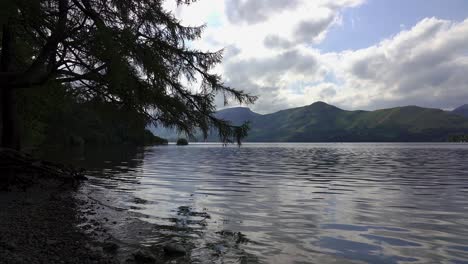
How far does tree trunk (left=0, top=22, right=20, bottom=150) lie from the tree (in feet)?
0.12

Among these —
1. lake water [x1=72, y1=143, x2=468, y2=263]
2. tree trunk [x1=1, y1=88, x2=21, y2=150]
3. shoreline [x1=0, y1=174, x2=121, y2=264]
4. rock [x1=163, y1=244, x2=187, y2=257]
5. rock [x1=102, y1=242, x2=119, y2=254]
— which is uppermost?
tree trunk [x1=1, y1=88, x2=21, y2=150]

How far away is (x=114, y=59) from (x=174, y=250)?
5671 mm

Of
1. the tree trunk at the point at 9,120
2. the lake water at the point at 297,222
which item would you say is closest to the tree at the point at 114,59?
the tree trunk at the point at 9,120

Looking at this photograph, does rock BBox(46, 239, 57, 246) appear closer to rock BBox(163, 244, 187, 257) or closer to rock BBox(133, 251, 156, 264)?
rock BBox(133, 251, 156, 264)

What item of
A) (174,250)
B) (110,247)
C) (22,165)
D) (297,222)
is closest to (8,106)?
(22,165)

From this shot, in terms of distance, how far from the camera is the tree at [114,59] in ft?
36.2

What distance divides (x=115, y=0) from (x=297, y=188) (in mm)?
15522

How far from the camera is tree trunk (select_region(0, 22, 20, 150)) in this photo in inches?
623

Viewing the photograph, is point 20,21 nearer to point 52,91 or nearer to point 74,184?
point 52,91

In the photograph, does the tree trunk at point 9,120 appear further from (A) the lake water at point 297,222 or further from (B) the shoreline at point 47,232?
(A) the lake water at point 297,222

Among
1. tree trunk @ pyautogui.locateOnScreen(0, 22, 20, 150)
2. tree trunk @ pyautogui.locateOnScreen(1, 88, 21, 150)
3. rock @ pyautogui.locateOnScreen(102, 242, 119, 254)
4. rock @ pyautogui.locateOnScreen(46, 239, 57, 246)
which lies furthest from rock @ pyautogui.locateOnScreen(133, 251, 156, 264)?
tree trunk @ pyautogui.locateOnScreen(1, 88, 21, 150)

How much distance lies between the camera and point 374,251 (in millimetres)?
9727

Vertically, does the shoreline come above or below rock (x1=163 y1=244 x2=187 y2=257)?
above

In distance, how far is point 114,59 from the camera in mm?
10336
